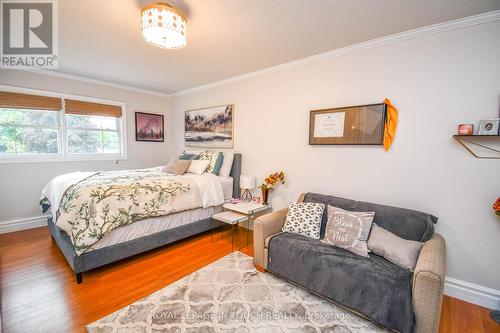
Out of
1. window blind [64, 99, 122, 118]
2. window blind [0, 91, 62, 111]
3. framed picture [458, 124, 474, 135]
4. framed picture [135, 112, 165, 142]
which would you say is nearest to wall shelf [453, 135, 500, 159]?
framed picture [458, 124, 474, 135]

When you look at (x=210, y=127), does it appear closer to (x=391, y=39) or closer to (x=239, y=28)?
(x=239, y=28)

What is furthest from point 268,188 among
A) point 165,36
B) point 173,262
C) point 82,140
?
point 82,140

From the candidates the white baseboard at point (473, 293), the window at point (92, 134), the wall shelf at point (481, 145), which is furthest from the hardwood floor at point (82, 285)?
the window at point (92, 134)

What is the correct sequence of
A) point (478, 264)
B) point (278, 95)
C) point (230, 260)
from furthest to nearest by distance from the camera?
point (278, 95) < point (230, 260) < point (478, 264)

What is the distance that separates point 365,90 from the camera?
2.43 metres

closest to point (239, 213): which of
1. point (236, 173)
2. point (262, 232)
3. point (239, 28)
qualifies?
point (236, 173)

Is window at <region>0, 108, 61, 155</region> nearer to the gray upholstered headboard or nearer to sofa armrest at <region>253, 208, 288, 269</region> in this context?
the gray upholstered headboard

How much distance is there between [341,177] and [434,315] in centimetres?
149

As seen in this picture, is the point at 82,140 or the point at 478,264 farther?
the point at 82,140

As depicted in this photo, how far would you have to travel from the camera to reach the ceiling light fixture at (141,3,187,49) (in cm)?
167

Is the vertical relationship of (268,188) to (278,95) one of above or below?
below

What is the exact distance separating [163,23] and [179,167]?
7.50 ft

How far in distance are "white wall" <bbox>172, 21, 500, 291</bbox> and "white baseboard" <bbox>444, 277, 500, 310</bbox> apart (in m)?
0.05

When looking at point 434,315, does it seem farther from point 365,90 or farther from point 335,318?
point 365,90
